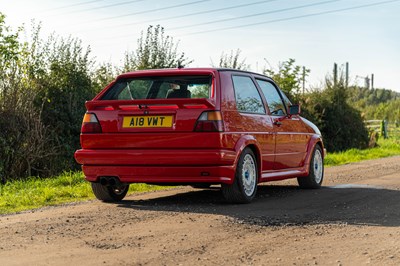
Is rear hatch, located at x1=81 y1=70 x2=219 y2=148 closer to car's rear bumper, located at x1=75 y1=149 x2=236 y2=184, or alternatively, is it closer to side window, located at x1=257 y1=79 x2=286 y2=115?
car's rear bumper, located at x1=75 y1=149 x2=236 y2=184

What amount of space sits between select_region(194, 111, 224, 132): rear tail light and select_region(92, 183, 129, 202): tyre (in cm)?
162

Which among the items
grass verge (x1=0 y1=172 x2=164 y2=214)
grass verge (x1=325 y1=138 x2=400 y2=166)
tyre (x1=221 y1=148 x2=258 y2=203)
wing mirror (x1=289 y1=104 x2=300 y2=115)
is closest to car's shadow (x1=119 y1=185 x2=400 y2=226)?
tyre (x1=221 y1=148 x2=258 y2=203)

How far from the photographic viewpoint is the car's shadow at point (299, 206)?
7.63m

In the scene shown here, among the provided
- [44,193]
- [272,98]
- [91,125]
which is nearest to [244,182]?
[272,98]

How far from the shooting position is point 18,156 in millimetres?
13734

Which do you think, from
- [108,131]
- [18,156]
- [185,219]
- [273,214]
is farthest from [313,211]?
[18,156]

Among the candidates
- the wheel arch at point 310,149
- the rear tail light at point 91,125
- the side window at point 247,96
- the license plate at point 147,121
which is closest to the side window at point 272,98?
the side window at point 247,96

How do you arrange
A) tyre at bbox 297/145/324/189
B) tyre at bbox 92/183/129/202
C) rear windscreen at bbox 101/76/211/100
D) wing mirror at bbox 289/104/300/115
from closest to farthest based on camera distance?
1. rear windscreen at bbox 101/76/211/100
2. tyre at bbox 92/183/129/202
3. wing mirror at bbox 289/104/300/115
4. tyre at bbox 297/145/324/189

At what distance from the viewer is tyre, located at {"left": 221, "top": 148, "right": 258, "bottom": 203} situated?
8.65 meters

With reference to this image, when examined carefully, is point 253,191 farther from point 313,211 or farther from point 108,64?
point 108,64

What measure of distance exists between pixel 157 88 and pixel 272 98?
79.2 inches

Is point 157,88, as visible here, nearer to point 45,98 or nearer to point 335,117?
point 45,98

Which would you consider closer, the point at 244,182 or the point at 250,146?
the point at 244,182

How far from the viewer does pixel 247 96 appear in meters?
9.41
